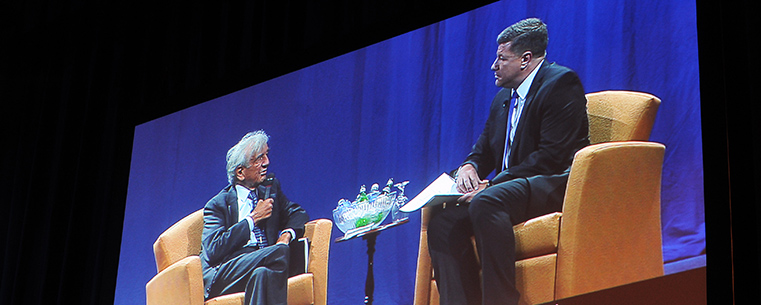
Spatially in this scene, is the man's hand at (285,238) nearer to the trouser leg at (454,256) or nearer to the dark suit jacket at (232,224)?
the dark suit jacket at (232,224)

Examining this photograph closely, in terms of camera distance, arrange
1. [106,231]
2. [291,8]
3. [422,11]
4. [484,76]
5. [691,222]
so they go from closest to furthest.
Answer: [691,222]
[484,76]
[422,11]
[291,8]
[106,231]

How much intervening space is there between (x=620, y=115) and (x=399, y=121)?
0.81 meters

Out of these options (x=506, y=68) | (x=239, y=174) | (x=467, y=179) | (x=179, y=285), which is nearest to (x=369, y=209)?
(x=467, y=179)

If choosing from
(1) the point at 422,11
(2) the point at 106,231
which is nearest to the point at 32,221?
(2) the point at 106,231

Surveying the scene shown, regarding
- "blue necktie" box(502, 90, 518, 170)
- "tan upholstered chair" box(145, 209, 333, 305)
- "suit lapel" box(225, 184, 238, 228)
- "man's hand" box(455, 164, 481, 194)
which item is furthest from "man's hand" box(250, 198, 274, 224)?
"blue necktie" box(502, 90, 518, 170)

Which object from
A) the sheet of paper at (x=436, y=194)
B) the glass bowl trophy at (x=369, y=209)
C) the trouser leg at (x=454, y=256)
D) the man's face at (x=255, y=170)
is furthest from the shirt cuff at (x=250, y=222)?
the trouser leg at (x=454, y=256)

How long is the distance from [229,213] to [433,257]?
105 centimetres

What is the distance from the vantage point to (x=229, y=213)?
2.92 meters

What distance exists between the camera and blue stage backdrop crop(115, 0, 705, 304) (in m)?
1.83

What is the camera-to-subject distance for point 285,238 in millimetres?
2699

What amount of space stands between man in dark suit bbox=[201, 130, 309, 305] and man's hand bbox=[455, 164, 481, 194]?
0.69 m

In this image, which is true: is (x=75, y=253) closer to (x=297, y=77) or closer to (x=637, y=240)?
(x=297, y=77)

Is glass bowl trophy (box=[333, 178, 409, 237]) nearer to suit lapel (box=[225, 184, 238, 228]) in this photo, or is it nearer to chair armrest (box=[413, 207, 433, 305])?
chair armrest (box=[413, 207, 433, 305])

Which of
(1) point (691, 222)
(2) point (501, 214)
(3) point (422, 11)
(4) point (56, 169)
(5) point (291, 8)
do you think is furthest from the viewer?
(4) point (56, 169)
